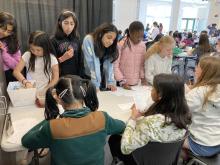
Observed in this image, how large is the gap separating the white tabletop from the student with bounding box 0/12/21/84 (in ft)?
1.75

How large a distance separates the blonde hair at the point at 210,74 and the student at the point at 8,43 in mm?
1560

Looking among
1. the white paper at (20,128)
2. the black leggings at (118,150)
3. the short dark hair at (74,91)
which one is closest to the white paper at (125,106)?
the black leggings at (118,150)

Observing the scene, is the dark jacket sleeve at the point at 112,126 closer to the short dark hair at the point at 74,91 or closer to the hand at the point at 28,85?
the short dark hair at the point at 74,91

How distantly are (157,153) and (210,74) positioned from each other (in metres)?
0.69

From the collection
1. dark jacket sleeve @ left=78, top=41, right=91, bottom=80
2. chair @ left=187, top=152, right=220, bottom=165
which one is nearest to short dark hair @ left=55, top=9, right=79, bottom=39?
dark jacket sleeve @ left=78, top=41, right=91, bottom=80

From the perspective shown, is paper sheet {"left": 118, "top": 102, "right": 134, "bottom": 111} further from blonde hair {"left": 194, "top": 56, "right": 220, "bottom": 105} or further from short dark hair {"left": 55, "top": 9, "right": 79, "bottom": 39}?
short dark hair {"left": 55, "top": 9, "right": 79, "bottom": 39}

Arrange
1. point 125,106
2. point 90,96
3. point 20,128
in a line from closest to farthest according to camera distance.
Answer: point 90,96
point 20,128
point 125,106

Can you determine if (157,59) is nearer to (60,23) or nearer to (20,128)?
(60,23)

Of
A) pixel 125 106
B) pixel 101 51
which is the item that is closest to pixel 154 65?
pixel 101 51

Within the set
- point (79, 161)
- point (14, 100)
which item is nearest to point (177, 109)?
point (79, 161)

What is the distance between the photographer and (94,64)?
1.98m

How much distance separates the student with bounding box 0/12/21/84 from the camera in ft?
6.14

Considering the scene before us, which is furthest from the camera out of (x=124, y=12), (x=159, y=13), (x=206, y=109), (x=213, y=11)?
(x=159, y=13)

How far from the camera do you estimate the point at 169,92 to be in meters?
1.24
